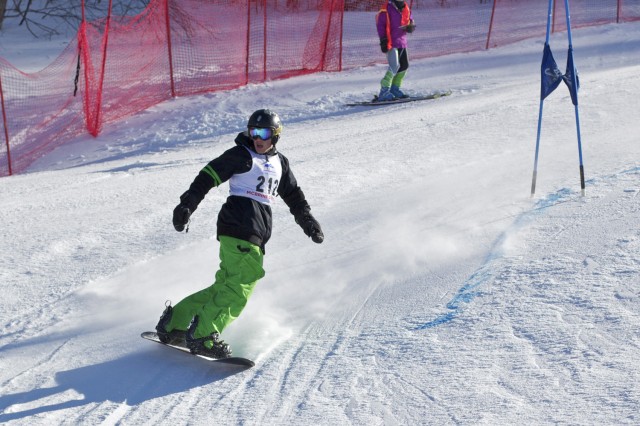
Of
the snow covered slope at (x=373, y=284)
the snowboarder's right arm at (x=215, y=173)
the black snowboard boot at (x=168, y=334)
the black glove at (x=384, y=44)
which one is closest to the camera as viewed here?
the snow covered slope at (x=373, y=284)

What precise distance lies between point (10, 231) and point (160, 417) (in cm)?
420

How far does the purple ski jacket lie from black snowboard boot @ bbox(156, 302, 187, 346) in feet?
30.0

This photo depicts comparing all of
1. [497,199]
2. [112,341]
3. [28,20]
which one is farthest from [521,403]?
[28,20]

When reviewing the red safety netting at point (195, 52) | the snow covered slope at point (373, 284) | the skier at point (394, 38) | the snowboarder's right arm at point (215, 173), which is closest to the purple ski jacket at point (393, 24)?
the skier at point (394, 38)

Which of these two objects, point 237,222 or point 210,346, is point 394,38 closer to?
point 237,222

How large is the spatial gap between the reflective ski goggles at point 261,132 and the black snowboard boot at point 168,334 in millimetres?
1287

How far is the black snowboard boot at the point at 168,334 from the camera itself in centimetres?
592

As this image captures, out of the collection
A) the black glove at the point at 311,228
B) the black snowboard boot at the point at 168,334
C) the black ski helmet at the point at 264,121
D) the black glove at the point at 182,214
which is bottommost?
the black snowboard boot at the point at 168,334

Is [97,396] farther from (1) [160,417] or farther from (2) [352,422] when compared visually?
(2) [352,422]

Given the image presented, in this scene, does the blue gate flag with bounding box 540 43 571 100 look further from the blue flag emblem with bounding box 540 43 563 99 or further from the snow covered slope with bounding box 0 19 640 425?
Answer: the snow covered slope with bounding box 0 19 640 425

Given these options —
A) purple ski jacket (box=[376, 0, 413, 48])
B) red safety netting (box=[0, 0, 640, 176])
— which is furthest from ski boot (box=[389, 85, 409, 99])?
red safety netting (box=[0, 0, 640, 176])

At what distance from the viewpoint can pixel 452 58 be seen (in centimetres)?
1864

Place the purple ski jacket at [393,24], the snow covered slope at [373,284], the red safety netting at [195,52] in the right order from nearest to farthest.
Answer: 1. the snow covered slope at [373,284]
2. the purple ski jacket at [393,24]
3. the red safety netting at [195,52]

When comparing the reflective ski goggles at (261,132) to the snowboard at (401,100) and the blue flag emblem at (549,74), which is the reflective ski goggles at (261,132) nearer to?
the blue flag emblem at (549,74)
